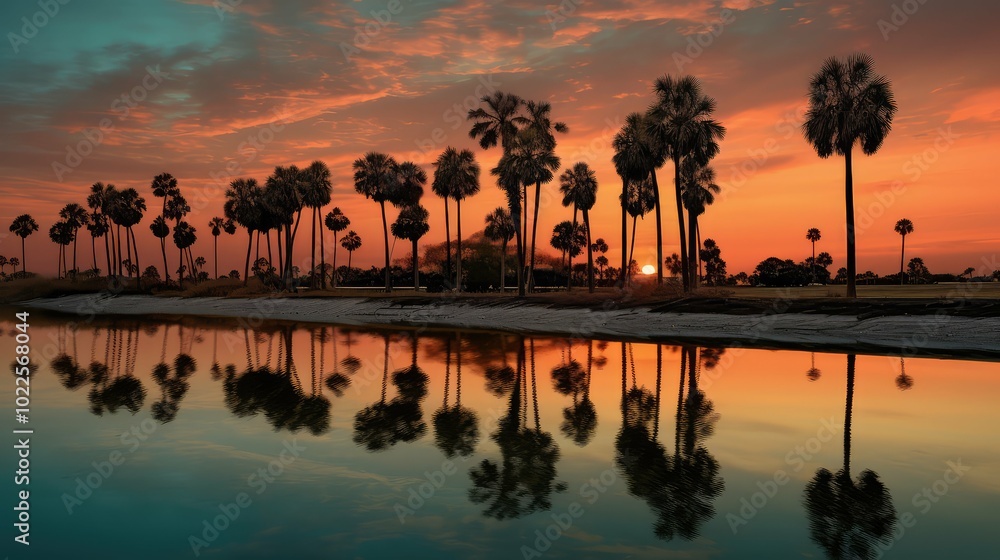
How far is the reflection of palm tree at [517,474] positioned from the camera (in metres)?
8.34

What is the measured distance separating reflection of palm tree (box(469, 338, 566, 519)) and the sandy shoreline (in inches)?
739

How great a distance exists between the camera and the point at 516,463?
10297 millimetres

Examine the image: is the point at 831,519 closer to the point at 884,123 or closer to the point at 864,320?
the point at 864,320

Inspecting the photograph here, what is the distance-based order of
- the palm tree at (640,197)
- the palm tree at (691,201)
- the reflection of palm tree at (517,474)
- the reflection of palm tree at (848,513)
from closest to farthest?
the reflection of palm tree at (848,513)
the reflection of palm tree at (517,474)
the palm tree at (691,201)
the palm tree at (640,197)

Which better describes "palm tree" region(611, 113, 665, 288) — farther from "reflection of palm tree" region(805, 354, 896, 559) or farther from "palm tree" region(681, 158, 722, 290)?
"reflection of palm tree" region(805, 354, 896, 559)

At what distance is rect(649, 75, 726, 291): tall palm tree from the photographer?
50656 mm

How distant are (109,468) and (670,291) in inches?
1638

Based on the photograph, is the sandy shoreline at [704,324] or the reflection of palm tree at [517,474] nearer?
the reflection of palm tree at [517,474]

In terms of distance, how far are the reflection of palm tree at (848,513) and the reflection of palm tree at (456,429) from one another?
16.0ft

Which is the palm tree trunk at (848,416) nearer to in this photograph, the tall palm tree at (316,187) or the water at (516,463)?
the water at (516,463)

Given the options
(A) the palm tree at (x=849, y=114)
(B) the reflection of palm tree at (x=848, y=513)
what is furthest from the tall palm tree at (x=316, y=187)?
(B) the reflection of palm tree at (x=848, y=513)

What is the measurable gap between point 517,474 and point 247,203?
98911 millimetres

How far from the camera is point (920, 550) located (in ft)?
22.4

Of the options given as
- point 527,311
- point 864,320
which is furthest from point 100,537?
point 527,311
